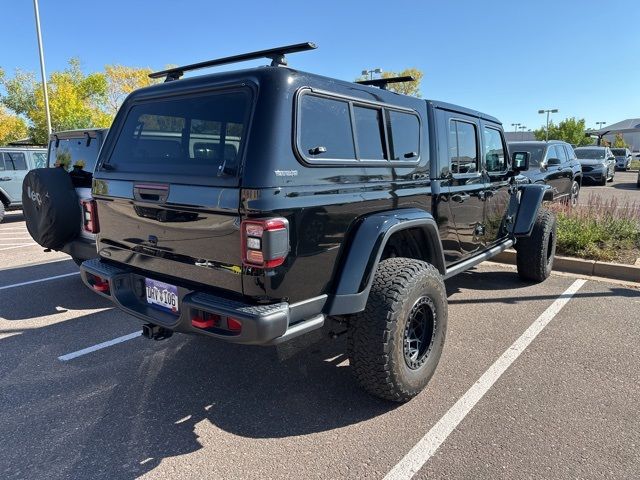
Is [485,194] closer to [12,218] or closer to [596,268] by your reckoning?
[596,268]

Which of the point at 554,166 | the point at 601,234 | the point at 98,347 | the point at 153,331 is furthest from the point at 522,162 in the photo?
the point at 554,166

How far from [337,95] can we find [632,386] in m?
2.90

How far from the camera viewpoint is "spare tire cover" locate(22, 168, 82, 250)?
4.74 m

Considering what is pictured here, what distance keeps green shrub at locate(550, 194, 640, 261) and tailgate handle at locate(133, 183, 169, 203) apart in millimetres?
6005

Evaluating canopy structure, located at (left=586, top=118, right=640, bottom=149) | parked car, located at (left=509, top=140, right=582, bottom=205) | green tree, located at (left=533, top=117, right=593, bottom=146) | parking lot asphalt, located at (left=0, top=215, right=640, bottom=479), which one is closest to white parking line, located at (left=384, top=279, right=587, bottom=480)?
parking lot asphalt, located at (left=0, top=215, right=640, bottom=479)

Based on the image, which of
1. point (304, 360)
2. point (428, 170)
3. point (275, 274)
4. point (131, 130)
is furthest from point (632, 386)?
point (131, 130)

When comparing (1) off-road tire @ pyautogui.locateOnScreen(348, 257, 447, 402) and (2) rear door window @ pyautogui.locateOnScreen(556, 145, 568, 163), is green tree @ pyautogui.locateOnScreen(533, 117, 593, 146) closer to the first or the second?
(2) rear door window @ pyautogui.locateOnScreen(556, 145, 568, 163)

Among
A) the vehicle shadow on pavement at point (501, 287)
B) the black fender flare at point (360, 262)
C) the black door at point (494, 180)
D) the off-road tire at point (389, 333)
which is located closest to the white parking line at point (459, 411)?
the off-road tire at point (389, 333)

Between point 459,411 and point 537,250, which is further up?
point 537,250

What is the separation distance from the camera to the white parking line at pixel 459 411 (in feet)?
7.97

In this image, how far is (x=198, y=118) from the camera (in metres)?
2.90

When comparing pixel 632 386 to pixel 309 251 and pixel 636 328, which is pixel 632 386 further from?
pixel 309 251

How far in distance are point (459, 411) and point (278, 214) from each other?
5.87ft

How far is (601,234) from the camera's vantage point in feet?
22.2
